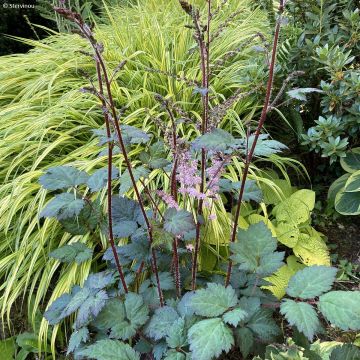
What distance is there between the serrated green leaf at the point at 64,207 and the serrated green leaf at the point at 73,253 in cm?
16

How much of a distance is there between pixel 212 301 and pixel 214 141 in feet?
1.46

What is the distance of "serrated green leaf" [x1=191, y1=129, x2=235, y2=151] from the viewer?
3.43 ft

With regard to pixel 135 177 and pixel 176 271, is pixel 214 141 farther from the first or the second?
pixel 176 271

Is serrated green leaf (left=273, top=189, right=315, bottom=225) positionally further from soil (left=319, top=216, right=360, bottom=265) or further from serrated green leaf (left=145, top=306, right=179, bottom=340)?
serrated green leaf (left=145, top=306, right=179, bottom=340)

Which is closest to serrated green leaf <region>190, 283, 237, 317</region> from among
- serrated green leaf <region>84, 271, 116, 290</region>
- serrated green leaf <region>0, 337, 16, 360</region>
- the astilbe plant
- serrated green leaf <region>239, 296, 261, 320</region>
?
the astilbe plant

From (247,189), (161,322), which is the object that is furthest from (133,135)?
(161,322)

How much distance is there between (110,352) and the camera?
1.23 meters

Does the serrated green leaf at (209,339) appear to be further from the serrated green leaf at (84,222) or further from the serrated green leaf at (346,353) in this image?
Result: the serrated green leaf at (84,222)

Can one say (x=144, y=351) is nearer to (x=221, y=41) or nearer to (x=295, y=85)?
(x=295, y=85)

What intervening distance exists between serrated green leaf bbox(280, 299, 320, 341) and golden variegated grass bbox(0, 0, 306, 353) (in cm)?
64

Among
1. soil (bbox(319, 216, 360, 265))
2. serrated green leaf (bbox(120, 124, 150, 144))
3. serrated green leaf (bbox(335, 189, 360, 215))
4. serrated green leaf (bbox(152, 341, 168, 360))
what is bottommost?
soil (bbox(319, 216, 360, 265))

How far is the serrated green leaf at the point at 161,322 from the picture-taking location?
4.26 feet

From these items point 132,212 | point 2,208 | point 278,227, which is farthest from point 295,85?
point 2,208

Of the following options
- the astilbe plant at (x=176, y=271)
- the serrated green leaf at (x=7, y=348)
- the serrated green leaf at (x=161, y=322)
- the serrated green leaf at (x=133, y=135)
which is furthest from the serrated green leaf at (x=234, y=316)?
the serrated green leaf at (x=7, y=348)
